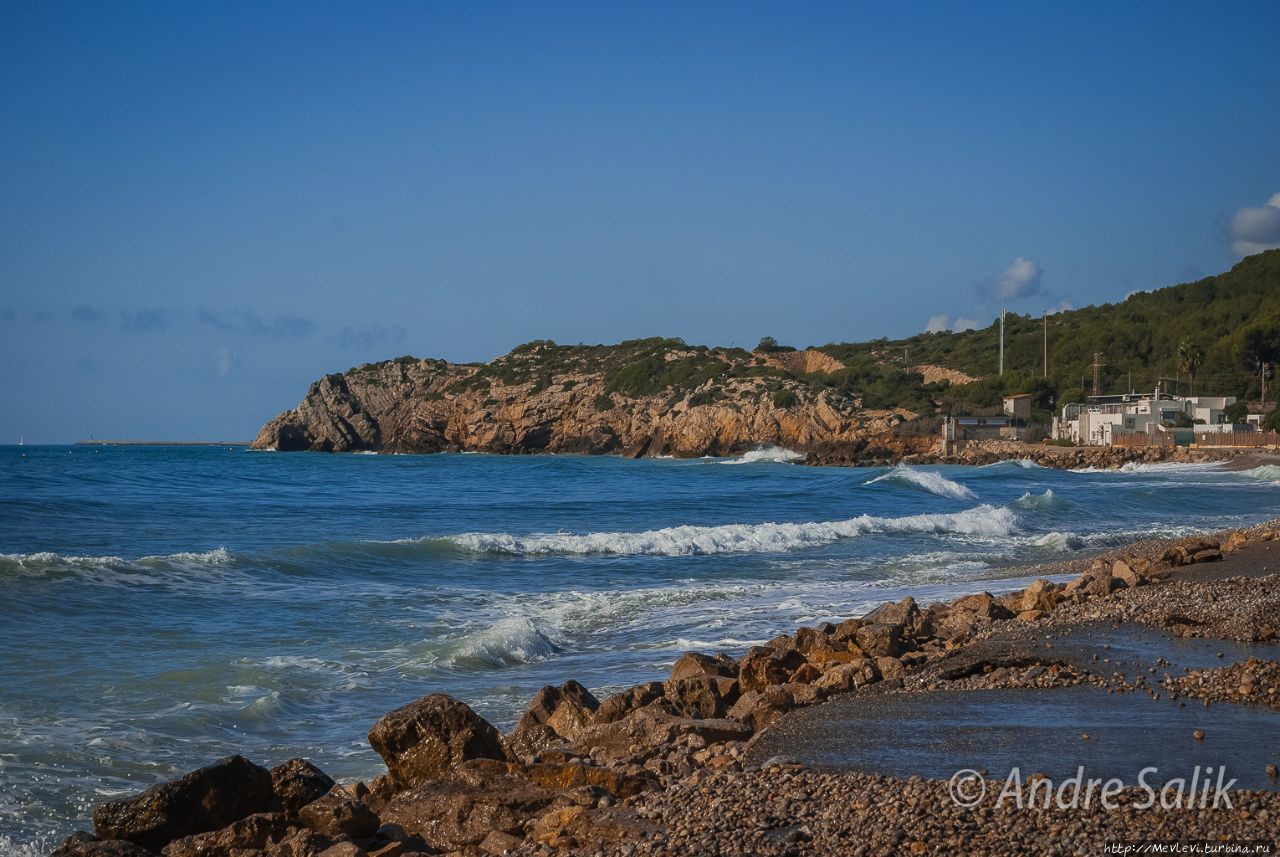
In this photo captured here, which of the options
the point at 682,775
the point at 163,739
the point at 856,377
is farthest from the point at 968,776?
the point at 856,377

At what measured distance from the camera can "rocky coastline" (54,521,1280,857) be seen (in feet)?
15.4

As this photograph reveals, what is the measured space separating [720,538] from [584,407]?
7329 cm

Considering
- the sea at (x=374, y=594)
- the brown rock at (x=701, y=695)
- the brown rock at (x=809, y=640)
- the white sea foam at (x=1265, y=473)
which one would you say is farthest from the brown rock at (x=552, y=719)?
the white sea foam at (x=1265, y=473)

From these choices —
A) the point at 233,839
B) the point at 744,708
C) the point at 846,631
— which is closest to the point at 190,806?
the point at 233,839

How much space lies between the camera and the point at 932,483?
4178 cm

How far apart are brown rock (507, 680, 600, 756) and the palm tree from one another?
91497 mm

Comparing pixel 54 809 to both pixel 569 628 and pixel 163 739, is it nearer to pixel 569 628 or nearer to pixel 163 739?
pixel 163 739

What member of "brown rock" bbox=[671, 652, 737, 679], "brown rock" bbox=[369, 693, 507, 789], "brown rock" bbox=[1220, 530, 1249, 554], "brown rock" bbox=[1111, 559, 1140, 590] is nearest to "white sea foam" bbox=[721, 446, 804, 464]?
"brown rock" bbox=[1220, 530, 1249, 554]

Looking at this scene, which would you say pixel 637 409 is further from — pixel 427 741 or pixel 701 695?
pixel 427 741

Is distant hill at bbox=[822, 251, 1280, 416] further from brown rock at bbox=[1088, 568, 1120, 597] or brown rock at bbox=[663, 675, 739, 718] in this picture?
brown rock at bbox=[663, 675, 739, 718]

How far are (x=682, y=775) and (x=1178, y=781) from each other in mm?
2582

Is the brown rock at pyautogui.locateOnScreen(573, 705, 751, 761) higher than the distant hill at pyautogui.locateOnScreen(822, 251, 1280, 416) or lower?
lower

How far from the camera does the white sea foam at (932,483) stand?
39562 millimetres

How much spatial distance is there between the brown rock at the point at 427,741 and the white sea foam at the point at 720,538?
15590 millimetres
